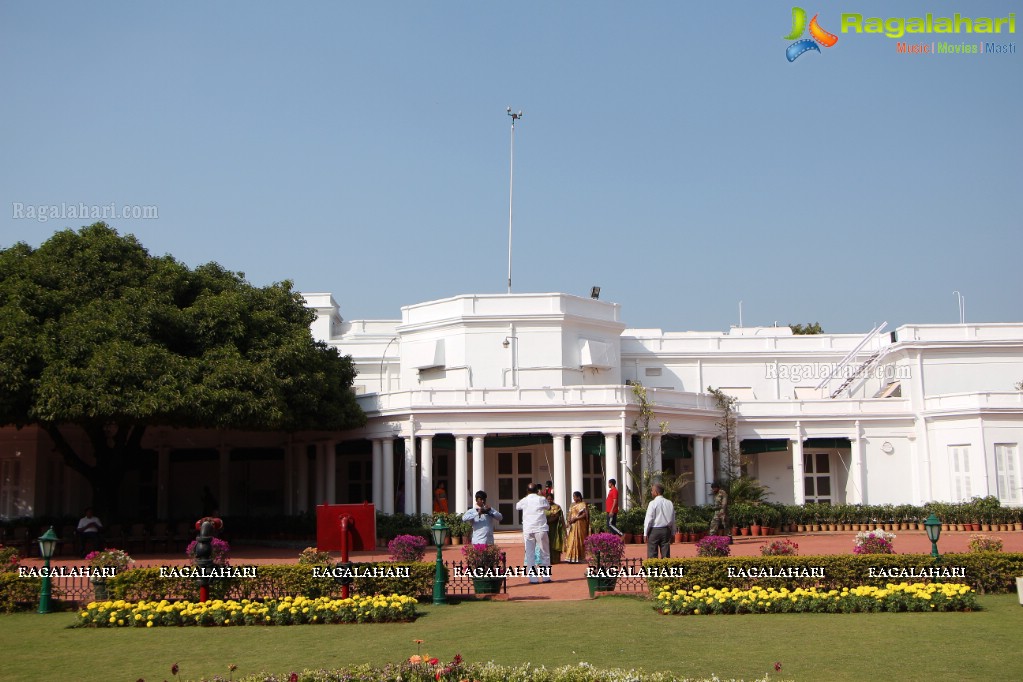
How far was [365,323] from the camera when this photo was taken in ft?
137

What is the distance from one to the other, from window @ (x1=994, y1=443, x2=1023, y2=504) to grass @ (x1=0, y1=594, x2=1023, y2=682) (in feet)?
59.0

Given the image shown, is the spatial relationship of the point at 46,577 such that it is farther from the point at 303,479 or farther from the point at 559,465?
the point at 303,479

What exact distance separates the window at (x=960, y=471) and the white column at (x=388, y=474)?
58.1 feet

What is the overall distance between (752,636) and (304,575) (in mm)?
6307

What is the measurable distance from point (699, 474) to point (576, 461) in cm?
479

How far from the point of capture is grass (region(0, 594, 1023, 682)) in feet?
32.8

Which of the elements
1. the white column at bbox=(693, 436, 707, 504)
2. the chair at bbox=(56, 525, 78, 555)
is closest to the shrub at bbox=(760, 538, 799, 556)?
the white column at bbox=(693, 436, 707, 504)

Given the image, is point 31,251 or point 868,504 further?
point 868,504

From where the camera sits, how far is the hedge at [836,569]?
14.1 m

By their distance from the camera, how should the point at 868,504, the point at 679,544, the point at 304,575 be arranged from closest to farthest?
the point at 304,575, the point at 679,544, the point at 868,504

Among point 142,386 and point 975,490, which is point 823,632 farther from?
point 975,490

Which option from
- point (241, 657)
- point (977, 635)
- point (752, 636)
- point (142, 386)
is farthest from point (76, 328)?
point (977, 635)

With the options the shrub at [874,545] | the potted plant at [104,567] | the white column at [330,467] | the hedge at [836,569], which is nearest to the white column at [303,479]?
the white column at [330,467]

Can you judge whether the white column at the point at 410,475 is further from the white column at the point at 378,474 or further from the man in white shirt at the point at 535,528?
the man in white shirt at the point at 535,528
